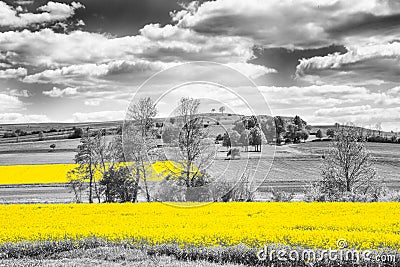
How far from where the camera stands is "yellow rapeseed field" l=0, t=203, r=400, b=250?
1570 centimetres

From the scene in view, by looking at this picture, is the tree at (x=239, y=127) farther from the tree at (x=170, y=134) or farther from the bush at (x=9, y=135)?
the bush at (x=9, y=135)

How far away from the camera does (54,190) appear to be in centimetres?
5656

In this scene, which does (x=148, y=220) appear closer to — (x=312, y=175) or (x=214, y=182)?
(x=214, y=182)

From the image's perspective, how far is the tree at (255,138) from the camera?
25.0 m

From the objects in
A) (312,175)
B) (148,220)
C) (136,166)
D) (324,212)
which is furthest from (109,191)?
(312,175)

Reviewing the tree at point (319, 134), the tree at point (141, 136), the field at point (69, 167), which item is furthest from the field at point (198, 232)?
the tree at point (319, 134)

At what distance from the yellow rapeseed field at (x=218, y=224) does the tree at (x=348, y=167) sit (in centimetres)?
2250

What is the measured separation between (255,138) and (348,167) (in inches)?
1085

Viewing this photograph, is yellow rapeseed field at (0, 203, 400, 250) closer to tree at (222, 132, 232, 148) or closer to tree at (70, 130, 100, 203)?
tree at (222, 132, 232, 148)

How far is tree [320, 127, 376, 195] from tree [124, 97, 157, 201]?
19.7 meters

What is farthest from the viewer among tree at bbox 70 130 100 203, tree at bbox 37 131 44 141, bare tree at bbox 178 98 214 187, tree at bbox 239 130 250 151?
tree at bbox 37 131 44 141

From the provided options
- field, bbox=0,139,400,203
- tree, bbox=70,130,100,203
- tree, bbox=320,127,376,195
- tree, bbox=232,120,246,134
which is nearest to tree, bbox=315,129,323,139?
field, bbox=0,139,400,203

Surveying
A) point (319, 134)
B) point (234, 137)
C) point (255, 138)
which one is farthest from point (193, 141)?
point (319, 134)

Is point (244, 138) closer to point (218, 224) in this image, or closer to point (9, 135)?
point (218, 224)
